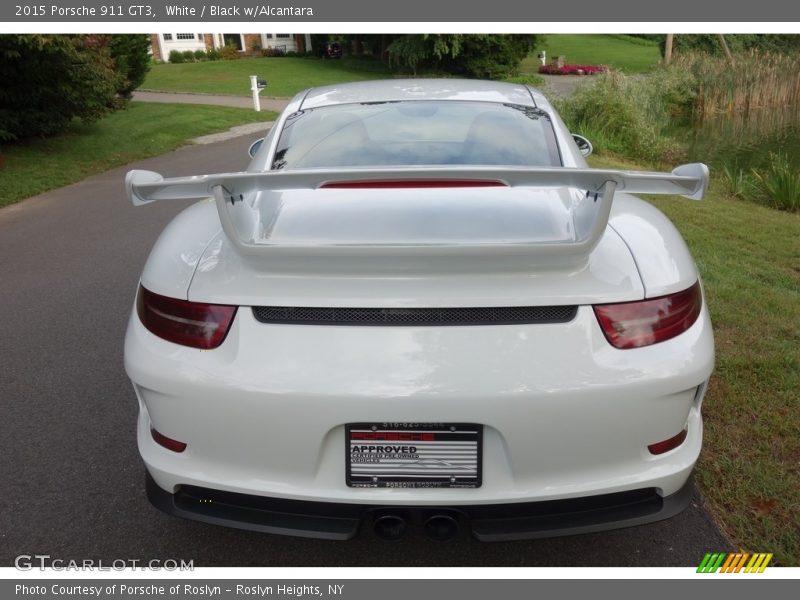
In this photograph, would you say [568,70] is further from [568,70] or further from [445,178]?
[445,178]

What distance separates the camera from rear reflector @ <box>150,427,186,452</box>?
6.87ft

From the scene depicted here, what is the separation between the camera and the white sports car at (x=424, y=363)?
1.88 metres

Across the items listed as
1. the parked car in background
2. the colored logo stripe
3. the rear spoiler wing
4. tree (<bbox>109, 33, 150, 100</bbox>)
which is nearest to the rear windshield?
the rear spoiler wing

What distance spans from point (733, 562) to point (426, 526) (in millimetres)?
1187

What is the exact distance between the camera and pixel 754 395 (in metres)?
3.50

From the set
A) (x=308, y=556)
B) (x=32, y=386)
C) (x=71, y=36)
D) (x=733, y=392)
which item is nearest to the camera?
(x=308, y=556)

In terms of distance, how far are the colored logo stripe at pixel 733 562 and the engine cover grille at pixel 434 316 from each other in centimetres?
120

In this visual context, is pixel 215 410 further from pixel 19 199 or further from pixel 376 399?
pixel 19 199

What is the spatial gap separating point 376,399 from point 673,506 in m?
1.01

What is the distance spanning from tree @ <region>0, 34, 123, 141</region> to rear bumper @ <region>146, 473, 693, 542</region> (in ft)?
36.5

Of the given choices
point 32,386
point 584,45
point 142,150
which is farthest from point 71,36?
point 584,45

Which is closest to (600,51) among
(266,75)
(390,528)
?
(266,75)

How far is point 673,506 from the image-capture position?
2.10 m

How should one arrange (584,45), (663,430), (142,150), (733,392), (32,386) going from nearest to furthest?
(663,430) → (733,392) → (32,386) → (142,150) → (584,45)
